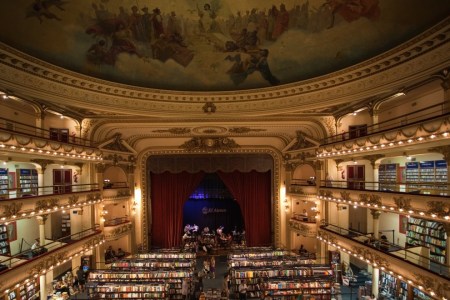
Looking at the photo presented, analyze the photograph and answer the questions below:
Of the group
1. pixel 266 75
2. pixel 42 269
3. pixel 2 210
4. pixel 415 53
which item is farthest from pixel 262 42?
pixel 42 269

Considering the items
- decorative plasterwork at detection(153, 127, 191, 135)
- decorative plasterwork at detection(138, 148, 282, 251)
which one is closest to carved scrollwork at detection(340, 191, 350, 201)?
decorative plasterwork at detection(138, 148, 282, 251)

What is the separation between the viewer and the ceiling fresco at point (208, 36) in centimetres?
1009

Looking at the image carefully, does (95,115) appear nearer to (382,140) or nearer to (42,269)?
(42,269)

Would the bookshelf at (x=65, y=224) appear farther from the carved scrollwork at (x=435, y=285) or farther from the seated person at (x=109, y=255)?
the carved scrollwork at (x=435, y=285)

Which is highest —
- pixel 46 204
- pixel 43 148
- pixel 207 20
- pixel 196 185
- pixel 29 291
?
pixel 207 20

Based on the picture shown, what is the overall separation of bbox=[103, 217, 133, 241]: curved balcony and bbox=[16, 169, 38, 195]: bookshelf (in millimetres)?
4119

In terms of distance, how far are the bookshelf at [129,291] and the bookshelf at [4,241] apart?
4.35 m

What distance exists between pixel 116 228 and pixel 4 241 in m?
5.13

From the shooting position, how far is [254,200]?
20078 mm

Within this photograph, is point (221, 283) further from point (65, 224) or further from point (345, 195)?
point (65, 224)

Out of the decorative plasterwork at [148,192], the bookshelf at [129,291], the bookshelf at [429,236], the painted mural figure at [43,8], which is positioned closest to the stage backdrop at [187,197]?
the decorative plasterwork at [148,192]

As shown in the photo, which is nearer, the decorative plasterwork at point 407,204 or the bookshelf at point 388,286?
the decorative plasterwork at point 407,204

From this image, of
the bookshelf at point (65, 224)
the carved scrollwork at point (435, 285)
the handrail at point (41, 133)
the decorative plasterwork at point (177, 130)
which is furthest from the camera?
the decorative plasterwork at point (177, 130)

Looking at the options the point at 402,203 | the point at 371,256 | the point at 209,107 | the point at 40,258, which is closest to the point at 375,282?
the point at 371,256
